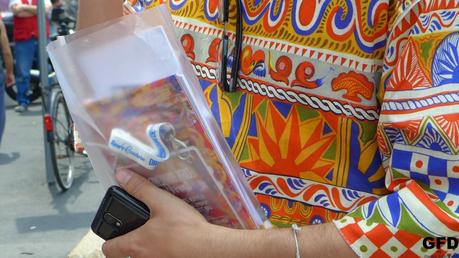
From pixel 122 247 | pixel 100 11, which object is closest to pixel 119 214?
pixel 122 247

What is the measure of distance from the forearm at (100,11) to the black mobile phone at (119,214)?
421mm

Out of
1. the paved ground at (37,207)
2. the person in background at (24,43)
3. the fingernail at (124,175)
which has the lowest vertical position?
the person in background at (24,43)

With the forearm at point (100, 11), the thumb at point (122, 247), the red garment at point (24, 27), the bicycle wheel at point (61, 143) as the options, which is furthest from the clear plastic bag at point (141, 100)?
the red garment at point (24, 27)

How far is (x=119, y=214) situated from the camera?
1.19 meters

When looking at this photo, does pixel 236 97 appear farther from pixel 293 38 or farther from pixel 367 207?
pixel 367 207

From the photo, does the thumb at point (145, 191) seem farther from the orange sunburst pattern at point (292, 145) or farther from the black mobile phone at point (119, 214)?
the orange sunburst pattern at point (292, 145)

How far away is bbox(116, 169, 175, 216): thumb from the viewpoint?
1.17 metres

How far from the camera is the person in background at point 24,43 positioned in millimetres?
9000

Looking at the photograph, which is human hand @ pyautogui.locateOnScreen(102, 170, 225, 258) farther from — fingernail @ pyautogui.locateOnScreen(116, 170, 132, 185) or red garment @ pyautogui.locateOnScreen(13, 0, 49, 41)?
red garment @ pyautogui.locateOnScreen(13, 0, 49, 41)

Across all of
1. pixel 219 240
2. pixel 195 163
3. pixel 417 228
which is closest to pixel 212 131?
pixel 195 163

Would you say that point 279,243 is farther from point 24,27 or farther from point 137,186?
point 24,27

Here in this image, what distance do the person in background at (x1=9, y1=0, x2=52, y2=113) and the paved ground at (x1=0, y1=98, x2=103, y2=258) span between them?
2075 mm

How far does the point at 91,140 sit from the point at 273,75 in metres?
0.35

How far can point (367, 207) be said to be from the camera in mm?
1129
